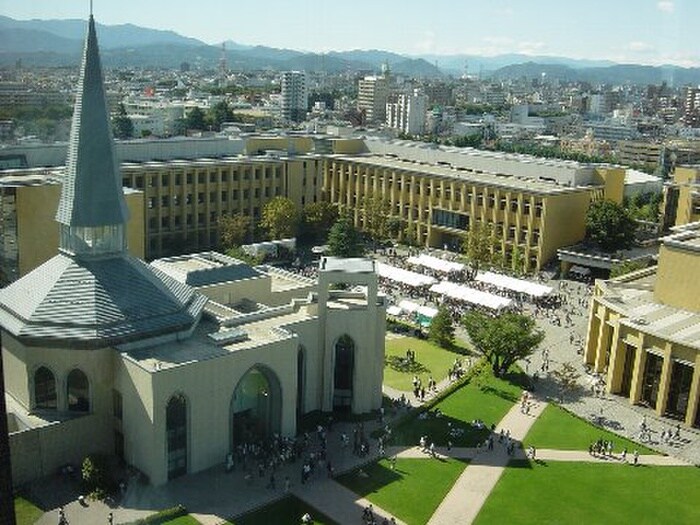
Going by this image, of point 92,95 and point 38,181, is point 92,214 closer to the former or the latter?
point 92,95

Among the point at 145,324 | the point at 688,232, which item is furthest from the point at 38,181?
the point at 688,232

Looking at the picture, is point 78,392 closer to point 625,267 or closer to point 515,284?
point 515,284

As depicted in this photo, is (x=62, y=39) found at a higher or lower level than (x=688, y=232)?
higher

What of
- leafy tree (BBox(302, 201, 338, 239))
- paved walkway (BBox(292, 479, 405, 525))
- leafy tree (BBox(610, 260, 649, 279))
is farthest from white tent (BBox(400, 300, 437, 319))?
leafy tree (BBox(302, 201, 338, 239))

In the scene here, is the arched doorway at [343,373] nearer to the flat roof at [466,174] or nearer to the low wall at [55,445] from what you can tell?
the low wall at [55,445]

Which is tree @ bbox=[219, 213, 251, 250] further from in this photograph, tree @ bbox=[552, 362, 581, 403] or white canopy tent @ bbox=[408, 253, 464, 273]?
tree @ bbox=[552, 362, 581, 403]

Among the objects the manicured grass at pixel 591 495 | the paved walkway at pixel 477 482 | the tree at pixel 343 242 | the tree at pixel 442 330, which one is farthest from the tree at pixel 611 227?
the manicured grass at pixel 591 495
